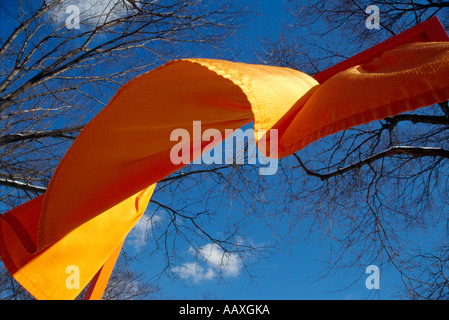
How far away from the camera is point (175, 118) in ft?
5.04

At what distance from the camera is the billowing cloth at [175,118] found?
1.37m

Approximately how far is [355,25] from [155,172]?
364 cm

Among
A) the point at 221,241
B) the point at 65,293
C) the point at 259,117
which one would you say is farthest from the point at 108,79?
the point at 259,117

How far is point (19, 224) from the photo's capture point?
6.83 feet

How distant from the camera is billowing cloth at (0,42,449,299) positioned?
4.50 ft

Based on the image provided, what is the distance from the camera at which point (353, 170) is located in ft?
12.8
